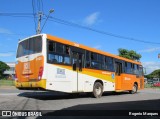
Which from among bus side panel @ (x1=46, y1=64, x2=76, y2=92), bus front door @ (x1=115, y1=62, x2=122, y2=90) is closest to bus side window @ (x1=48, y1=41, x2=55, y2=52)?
bus side panel @ (x1=46, y1=64, x2=76, y2=92)

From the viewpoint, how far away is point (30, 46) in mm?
15070

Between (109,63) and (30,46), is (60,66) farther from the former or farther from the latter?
(109,63)

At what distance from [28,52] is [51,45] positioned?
1.43 meters

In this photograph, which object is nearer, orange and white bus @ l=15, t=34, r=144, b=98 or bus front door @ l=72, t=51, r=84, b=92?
orange and white bus @ l=15, t=34, r=144, b=98

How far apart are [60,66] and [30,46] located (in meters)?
1.88

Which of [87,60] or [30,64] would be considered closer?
[30,64]

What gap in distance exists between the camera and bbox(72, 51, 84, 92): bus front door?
15906 mm

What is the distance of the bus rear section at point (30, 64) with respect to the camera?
45.8 ft

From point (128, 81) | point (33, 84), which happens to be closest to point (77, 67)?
point (33, 84)

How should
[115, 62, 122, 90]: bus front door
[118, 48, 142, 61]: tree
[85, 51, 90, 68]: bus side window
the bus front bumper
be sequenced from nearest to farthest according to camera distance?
1. the bus front bumper
2. [85, 51, 90, 68]: bus side window
3. [115, 62, 122, 90]: bus front door
4. [118, 48, 142, 61]: tree


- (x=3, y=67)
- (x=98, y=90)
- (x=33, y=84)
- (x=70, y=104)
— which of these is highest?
(x=3, y=67)

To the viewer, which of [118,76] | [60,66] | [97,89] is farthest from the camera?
[118,76]

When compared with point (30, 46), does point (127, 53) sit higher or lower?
higher

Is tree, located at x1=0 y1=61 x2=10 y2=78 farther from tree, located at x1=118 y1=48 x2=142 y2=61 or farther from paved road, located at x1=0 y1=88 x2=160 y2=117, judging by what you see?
paved road, located at x1=0 y1=88 x2=160 y2=117
